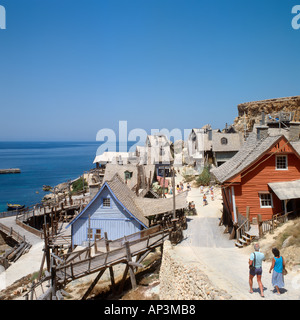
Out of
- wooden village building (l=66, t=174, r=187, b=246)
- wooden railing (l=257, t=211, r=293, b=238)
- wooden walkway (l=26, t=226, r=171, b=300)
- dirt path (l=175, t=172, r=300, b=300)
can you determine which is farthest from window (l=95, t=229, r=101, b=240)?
wooden railing (l=257, t=211, r=293, b=238)

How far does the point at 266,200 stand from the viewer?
70.9 feet

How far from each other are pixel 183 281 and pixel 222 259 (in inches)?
137

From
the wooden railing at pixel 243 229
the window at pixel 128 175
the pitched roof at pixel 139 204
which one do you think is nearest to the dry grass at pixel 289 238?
the wooden railing at pixel 243 229

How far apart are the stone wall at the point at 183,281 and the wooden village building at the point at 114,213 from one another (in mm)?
5271

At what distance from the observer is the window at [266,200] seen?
21516 millimetres

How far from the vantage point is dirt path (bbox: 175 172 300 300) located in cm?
1089

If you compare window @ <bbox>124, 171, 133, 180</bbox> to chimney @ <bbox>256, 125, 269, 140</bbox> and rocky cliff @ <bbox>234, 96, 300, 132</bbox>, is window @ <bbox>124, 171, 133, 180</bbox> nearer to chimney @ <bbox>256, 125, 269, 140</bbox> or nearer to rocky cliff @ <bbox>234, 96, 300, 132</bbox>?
chimney @ <bbox>256, 125, 269, 140</bbox>

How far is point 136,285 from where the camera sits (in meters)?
20.2

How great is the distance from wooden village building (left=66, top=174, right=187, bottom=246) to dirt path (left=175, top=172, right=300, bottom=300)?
3.15m

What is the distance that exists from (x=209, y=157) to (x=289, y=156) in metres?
32.6

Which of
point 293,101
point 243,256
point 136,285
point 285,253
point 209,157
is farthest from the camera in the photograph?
point 293,101
